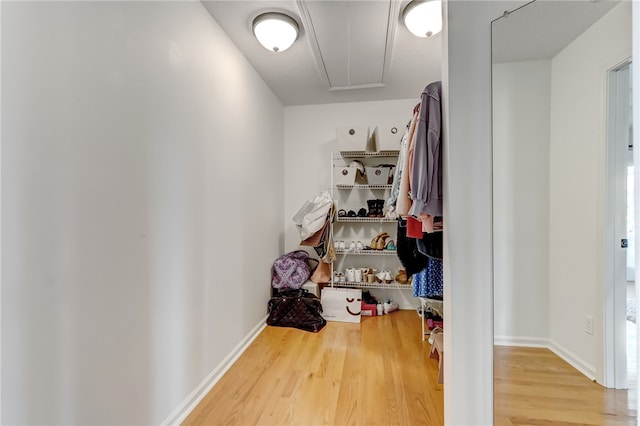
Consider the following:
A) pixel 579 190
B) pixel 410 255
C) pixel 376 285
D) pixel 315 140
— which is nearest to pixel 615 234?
pixel 579 190

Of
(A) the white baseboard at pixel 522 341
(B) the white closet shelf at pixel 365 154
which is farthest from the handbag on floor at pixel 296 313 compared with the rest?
(A) the white baseboard at pixel 522 341

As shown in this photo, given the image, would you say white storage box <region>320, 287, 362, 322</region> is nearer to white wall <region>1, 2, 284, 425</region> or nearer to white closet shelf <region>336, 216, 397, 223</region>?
white closet shelf <region>336, 216, 397, 223</region>

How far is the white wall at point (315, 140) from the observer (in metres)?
3.25

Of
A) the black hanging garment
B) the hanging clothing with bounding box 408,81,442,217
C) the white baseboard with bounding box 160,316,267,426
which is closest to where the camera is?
the hanging clothing with bounding box 408,81,442,217

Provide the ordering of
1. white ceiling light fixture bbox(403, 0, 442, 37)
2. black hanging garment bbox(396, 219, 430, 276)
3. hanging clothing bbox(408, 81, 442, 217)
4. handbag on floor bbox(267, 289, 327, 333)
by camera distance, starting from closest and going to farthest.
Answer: hanging clothing bbox(408, 81, 442, 217)
white ceiling light fixture bbox(403, 0, 442, 37)
black hanging garment bbox(396, 219, 430, 276)
handbag on floor bbox(267, 289, 327, 333)

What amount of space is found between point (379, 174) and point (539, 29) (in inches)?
76.8

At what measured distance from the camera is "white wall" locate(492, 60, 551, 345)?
1155 mm

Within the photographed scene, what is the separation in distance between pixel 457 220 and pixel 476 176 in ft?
0.65

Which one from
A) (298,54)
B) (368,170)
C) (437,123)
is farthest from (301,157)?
(437,123)

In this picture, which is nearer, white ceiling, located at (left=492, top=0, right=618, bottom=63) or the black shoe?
white ceiling, located at (left=492, top=0, right=618, bottom=63)

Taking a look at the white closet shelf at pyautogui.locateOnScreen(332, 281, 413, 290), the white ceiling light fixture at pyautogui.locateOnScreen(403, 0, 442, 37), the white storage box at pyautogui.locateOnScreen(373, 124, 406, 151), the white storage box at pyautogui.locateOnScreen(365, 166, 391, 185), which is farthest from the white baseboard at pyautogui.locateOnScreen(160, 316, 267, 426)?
the white ceiling light fixture at pyautogui.locateOnScreen(403, 0, 442, 37)

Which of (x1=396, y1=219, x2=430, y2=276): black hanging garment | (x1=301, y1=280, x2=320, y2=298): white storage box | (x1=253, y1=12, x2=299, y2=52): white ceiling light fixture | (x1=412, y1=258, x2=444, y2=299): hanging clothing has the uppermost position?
(x1=253, y1=12, x2=299, y2=52): white ceiling light fixture

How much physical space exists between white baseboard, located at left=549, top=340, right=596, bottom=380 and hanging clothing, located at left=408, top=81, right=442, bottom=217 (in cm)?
71

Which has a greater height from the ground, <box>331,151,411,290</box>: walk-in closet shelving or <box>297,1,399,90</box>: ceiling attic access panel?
<box>297,1,399,90</box>: ceiling attic access panel
